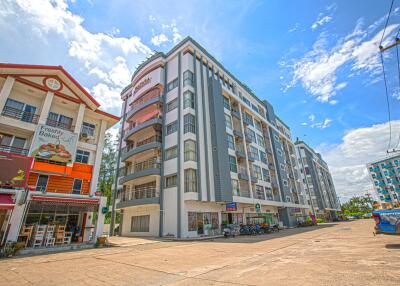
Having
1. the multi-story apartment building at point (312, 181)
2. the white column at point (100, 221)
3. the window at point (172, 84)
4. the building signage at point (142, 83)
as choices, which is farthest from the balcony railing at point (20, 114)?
the multi-story apartment building at point (312, 181)

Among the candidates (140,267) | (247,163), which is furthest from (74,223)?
(247,163)

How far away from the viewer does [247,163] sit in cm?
3425

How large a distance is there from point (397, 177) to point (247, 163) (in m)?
87.8

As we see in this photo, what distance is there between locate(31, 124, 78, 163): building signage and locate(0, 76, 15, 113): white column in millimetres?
2929

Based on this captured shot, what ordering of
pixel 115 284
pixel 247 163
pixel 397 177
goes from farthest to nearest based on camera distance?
pixel 397 177 → pixel 247 163 → pixel 115 284

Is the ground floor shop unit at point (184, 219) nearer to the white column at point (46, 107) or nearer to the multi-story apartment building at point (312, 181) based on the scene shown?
the white column at point (46, 107)

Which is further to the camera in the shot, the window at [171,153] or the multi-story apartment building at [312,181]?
the multi-story apartment building at [312,181]

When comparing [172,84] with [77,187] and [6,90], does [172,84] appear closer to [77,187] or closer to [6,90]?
[6,90]

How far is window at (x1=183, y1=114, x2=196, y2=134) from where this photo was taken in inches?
1056

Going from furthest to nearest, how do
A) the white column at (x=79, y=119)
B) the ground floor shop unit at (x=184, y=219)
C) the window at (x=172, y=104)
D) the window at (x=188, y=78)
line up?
the window at (x=188, y=78), the window at (x=172, y=104), the ground floor shop unit at (x=184, y=219), the white column at (x=79, y=119)

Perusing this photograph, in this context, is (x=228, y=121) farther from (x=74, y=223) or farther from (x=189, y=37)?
(x=74, y=223)

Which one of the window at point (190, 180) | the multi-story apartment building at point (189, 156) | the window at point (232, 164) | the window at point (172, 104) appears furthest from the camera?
the window at point (232, 164)

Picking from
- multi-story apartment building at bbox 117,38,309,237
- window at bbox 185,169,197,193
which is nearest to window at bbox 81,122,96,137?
multi-story apartment building at bbox 117,38,309,237

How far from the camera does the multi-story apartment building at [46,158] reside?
47.0 feet
